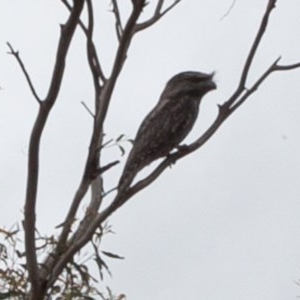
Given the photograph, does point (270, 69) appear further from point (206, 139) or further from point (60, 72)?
point (60, 72)

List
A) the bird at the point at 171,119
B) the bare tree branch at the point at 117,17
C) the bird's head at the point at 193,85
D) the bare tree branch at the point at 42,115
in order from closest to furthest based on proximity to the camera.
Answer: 1. the bare tree branch at the point at 42,115
2. the bare tree branch at the point at 117,17
3. the bird at the point at 171,119
4. the bird's head at the point at 193,85

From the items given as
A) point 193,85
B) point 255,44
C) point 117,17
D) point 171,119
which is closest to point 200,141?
point 255,44

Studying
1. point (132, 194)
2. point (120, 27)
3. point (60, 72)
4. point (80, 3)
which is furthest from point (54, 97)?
point (120, 27)

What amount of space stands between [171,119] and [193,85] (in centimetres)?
28

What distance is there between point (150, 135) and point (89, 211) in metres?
1.66

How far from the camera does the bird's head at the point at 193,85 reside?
5.63 meters

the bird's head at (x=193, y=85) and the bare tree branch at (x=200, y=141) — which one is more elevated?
the bird's head at (x=193, y=85)

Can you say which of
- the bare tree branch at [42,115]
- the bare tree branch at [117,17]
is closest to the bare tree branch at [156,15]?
the bare tree branch at [117,17]

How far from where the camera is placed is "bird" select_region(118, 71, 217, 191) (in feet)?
17.4

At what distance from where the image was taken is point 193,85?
5.69 m

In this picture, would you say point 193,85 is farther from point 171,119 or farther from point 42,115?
point 42,115

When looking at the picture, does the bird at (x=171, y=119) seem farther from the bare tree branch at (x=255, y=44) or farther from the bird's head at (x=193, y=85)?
the bare tree branch at (x=255, y=44)

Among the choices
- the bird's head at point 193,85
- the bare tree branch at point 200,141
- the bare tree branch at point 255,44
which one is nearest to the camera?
the bare tree branch at point 200,141

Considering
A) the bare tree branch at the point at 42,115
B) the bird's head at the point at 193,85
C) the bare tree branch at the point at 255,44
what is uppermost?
the bird's head at the point at 193,85
